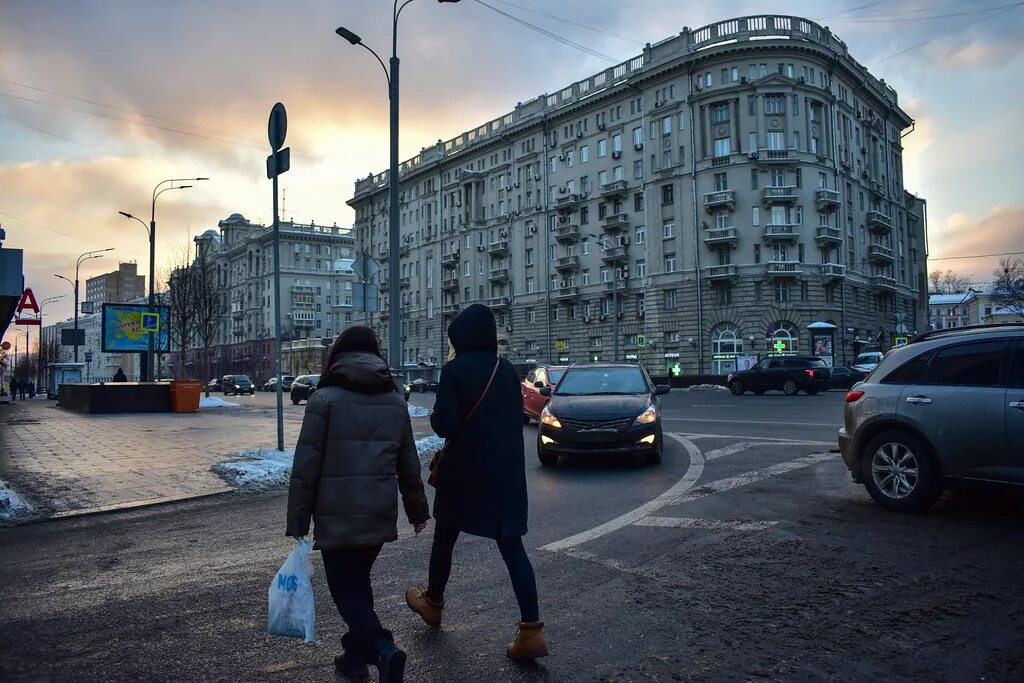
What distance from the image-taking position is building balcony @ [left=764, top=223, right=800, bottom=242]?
173ft

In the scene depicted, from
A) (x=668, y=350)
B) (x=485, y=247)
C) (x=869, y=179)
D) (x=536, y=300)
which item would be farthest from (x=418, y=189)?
(x=869, y=179)

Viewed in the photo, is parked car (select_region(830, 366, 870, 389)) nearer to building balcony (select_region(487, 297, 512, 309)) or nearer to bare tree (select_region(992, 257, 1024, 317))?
bare tree (select_region(992, 257, 1024, 317))

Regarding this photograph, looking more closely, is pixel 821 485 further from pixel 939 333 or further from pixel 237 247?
pixel 237 247

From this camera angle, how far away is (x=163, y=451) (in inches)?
504

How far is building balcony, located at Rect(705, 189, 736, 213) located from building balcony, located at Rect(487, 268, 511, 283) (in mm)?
24765

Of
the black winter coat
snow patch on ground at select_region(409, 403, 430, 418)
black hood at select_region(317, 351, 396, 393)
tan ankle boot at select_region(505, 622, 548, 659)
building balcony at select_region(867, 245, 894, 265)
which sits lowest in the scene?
snow patch on ground at select_region(409, 403, 430, 418)

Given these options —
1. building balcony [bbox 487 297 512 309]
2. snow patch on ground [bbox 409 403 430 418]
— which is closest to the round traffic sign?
snow patch on ground [bbox 409 403 430 418]

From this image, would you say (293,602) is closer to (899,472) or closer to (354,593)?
(354,593)

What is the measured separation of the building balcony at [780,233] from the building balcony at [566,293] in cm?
1796

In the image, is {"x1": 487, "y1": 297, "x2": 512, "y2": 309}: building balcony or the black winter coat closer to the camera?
the black winter coat

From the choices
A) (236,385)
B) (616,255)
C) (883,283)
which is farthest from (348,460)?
(883,283)

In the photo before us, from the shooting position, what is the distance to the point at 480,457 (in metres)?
3.85

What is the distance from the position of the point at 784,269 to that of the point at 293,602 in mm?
54282

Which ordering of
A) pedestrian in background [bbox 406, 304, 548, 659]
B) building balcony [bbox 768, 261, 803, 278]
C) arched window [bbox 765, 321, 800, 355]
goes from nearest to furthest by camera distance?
pedestrian in background [bbox 406, 304, 548, 659] → arched window [bbox 765, 321, 800, 355] → building balcony [bbox 768, 261, 803, 278]
